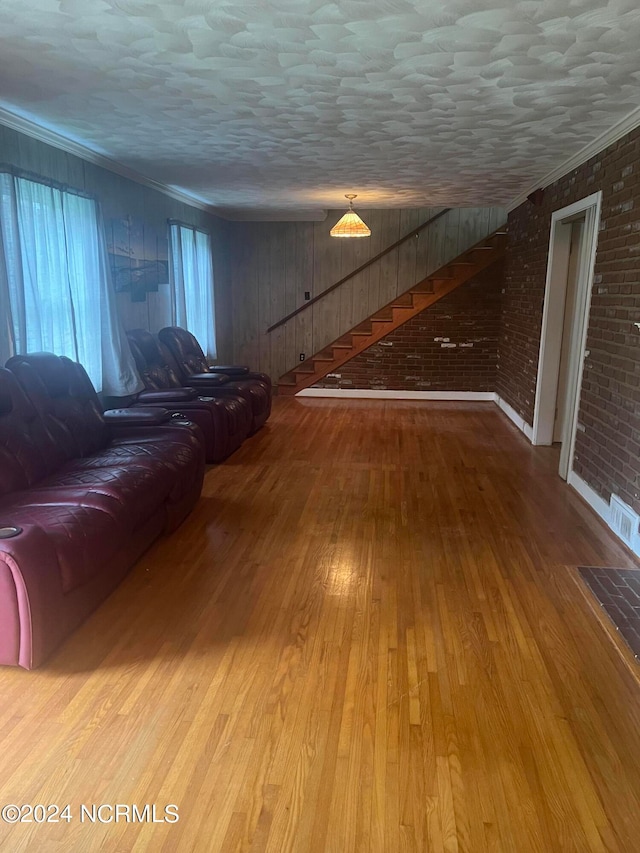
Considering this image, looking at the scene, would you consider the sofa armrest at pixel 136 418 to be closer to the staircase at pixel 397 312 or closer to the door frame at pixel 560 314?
the door frame at pixel 560 314

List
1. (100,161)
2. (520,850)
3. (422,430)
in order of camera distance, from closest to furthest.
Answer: (520,850) → (100,161) → (422,430)

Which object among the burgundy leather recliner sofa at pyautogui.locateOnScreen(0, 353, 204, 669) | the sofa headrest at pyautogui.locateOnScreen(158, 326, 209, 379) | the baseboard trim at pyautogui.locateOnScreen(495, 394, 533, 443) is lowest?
the baseboard trim at pyautogui.locateOnScreen(495, 394, 533, 443)

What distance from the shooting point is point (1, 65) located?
9.43 feet

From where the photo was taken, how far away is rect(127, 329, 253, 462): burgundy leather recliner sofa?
4980 mm

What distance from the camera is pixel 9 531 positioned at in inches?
89.5

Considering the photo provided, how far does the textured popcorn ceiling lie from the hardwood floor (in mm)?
2475

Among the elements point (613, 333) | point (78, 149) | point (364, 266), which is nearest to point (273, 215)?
point (364, 266)

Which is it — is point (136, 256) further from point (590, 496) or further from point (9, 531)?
point (590, 496)

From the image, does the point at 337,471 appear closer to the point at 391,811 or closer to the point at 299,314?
the point at 391,811

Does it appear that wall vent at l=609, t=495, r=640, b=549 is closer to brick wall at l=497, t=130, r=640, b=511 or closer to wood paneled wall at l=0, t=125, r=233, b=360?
brick wall at l=497, t=130, r=640, b=511

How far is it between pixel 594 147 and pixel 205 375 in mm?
3884

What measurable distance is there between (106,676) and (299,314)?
7.03 m

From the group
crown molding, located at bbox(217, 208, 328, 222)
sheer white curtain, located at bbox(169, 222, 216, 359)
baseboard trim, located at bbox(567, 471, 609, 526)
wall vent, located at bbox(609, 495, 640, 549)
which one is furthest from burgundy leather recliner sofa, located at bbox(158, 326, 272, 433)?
wall vent, located at bbox(609, 495, 640, 549)

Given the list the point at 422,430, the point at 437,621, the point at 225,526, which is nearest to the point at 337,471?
the point at 225,526
